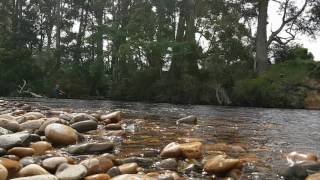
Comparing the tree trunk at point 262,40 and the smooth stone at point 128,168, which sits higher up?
the tree trunk at point 262,40

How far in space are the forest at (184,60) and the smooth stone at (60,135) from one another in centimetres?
1732

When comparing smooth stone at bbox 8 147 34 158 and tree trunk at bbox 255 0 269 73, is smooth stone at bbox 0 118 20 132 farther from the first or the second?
tree trunk at bbox 255 0 269 73

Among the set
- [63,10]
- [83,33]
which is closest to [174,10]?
[83,33]

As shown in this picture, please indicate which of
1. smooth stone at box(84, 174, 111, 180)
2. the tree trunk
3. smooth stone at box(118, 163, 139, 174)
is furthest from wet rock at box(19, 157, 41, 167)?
the tree trunk

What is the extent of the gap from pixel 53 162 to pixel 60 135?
4.44 ft

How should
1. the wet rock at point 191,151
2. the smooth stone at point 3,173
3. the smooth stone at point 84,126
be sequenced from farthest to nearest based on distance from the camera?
1. the smooth stone at point 84,126
2. the wet rock at point 191,151
3. the smooth stone at point 3,173

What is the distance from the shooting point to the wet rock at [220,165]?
426cm

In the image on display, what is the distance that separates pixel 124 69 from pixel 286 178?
24228 millimetres

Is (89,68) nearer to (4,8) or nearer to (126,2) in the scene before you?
(126,2)

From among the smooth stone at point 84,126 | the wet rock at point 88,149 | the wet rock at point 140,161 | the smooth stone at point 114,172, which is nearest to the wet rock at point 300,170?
the wet rock at point 140,161

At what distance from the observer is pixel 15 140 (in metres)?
5.07

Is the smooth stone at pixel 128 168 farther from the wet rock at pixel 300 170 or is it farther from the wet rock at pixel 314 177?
the wet rock at pixel 314 177

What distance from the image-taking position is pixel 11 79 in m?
28.6

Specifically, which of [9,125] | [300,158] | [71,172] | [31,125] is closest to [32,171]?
[71,172]
